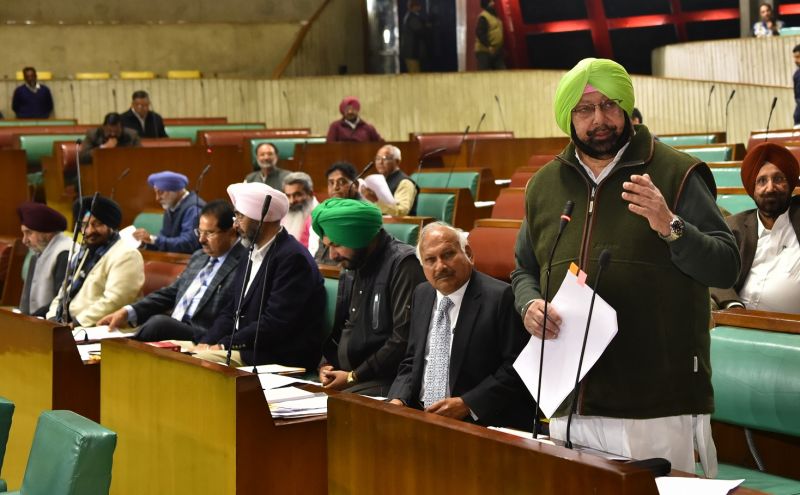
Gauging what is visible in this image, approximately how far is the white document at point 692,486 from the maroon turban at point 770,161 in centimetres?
222

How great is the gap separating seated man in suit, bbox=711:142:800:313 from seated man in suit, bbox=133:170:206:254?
354 cm

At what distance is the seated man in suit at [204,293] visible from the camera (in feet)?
14.4

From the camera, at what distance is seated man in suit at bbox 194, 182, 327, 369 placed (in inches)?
153

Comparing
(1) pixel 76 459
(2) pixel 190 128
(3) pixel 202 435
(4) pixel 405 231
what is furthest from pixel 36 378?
(2) pixel 190 128

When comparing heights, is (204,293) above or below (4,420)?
above

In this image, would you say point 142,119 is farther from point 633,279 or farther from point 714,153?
point 633,279

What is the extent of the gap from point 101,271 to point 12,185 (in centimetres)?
326

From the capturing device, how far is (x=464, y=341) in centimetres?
286

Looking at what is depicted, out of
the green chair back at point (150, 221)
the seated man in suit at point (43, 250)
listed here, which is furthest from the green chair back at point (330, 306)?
the green chair back at point (150, 221)

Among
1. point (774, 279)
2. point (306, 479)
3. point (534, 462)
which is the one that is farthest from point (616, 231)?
point (774, 279)

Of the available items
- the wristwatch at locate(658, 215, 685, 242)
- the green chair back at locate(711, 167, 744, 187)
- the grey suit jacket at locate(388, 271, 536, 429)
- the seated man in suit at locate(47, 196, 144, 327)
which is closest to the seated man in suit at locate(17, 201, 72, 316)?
the seated man in suit at locate(47, 196, 144, 327)

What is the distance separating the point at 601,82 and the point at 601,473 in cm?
73

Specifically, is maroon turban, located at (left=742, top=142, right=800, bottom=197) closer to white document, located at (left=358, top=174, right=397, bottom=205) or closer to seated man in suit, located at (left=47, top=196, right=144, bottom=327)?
seated man in suit, located at (left=47, top=196, right=144, bottom=327)

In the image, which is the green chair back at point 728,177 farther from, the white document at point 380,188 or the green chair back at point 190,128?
the green chair back at point 190,128
